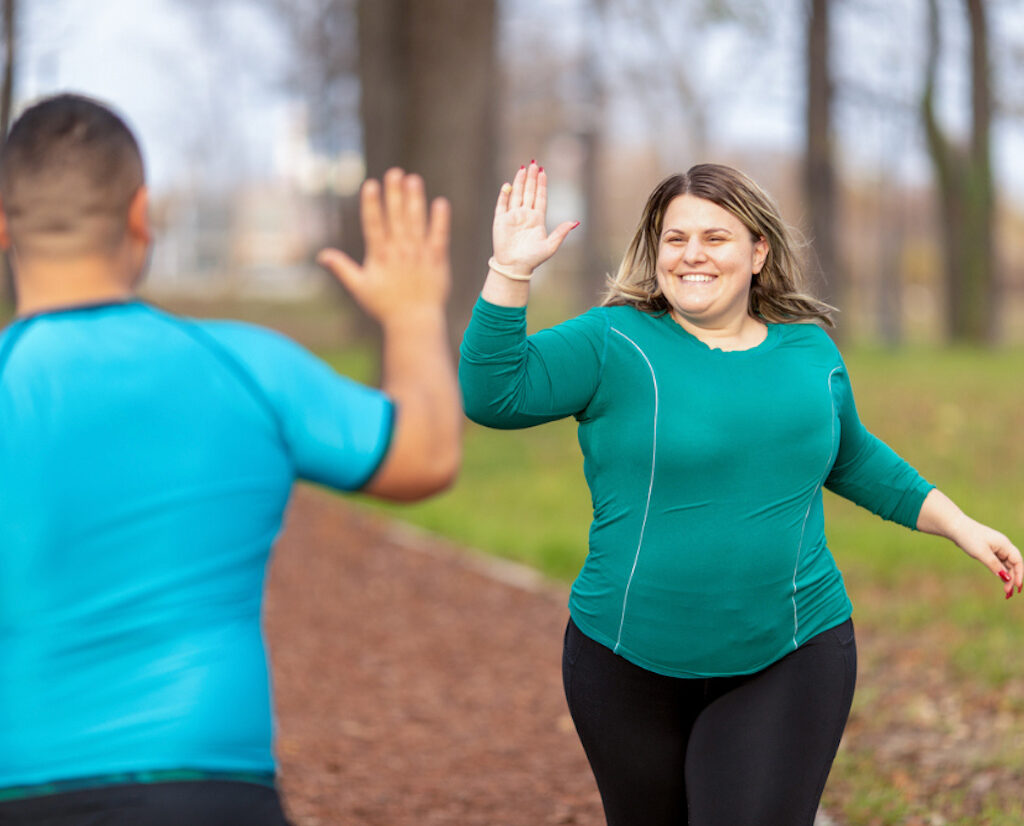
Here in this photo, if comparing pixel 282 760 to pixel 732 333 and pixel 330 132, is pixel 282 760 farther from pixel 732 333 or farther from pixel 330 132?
pixel 330 132

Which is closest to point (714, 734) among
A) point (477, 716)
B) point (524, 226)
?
point (524, 226)

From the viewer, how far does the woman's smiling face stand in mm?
3021

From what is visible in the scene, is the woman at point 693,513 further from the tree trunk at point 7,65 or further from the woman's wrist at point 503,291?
the tree trunk at point 7,65

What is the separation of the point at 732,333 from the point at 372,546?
300 inches

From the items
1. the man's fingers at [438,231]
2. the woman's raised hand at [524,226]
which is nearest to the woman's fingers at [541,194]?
the woman's raised hand at [524,226]

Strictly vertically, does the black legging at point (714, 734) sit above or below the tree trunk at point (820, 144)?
below

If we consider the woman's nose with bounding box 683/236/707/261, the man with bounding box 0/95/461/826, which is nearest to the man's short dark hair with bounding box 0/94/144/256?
the man with bounding box 0/95/461/826

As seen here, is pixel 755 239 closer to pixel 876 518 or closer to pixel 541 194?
pixel 541 194

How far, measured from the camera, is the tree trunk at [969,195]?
2220 cm

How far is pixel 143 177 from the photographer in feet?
6.94

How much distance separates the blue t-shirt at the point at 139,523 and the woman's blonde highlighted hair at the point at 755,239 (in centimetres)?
134

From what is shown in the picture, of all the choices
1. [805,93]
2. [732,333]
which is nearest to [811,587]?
[732,333]

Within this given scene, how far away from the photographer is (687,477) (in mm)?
2879

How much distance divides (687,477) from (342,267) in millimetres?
972
